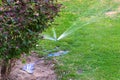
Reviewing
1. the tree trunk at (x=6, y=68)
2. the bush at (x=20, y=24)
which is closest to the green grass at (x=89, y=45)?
the tree trunk at (x=6, y=68)

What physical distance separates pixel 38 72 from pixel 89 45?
135cm

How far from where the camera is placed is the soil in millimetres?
5031

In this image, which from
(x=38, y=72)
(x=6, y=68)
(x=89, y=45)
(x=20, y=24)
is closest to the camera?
(x=20, y=24)

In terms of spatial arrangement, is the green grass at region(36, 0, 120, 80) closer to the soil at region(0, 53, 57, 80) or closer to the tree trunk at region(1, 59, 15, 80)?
the soil at region(0, 53, 57, 80)

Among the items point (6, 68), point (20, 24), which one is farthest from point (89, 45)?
point (20, 24)

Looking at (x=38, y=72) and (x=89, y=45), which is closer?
(x=38, y=72)

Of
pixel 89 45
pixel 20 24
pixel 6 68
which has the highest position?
pixel 20 24

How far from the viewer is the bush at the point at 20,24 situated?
383 cm

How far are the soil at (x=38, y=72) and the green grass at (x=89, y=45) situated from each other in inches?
4.9

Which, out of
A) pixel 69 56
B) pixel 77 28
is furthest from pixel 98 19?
pixel 69 56

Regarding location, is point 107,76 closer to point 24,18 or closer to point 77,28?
point 24,18

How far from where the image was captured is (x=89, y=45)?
622 cm

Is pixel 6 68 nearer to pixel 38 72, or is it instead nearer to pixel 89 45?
pixel 38 72

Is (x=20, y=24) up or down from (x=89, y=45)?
up
